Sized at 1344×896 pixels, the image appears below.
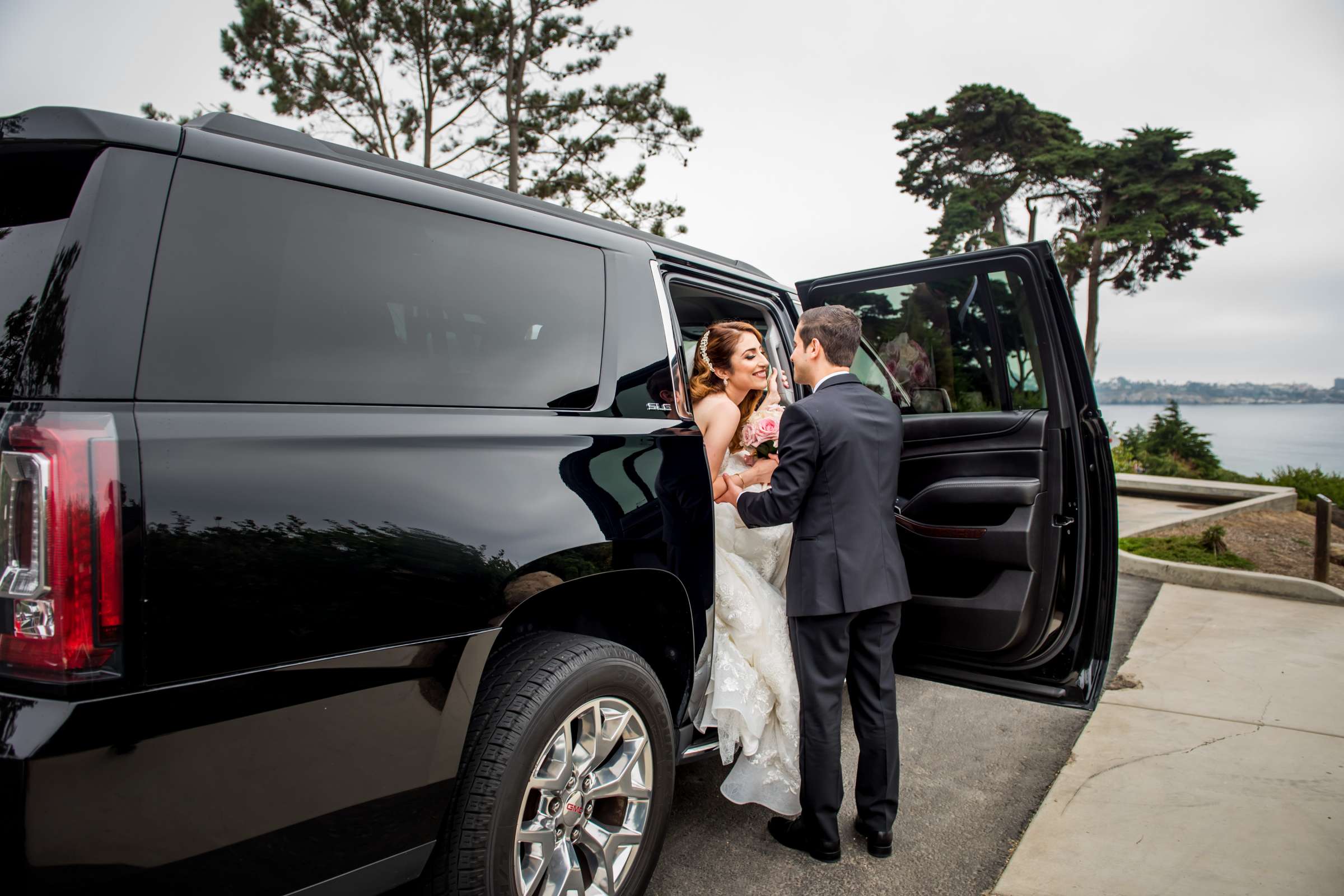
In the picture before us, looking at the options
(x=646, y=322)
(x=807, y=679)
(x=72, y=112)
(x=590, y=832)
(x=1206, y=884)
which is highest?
(x=72, y=112)

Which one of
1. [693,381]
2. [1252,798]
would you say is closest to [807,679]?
[693,381]

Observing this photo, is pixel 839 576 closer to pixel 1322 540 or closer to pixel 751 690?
pixel 751 690

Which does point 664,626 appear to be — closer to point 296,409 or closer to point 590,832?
point 590,832

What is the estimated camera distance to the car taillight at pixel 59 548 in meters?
1.32

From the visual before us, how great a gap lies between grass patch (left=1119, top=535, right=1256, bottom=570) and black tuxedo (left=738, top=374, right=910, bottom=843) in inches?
228

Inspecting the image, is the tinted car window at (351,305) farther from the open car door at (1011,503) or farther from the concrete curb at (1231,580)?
the concrete curb at (1231,580)

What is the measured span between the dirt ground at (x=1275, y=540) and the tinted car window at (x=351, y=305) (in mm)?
7832

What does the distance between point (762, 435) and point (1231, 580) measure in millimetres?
5431

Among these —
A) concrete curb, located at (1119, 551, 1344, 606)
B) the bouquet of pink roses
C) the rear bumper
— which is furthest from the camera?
concrete curb, located at (1119, 551, 1344, 606)

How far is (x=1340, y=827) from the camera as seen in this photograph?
2.93 meters

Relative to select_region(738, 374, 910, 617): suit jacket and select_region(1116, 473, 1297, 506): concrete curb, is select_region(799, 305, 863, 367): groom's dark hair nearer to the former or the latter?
select_region(738, 374, 910, 617): suit jacket

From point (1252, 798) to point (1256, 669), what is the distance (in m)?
1.91

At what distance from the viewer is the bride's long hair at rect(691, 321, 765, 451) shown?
3428mm

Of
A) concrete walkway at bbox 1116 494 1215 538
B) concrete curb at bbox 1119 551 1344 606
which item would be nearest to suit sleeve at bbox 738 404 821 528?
Result: concrete curb at bbox 1119 551 1344 606
